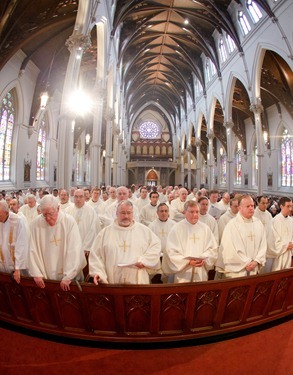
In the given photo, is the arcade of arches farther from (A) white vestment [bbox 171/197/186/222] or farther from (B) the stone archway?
(B) the stone archway

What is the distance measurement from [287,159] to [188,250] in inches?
761

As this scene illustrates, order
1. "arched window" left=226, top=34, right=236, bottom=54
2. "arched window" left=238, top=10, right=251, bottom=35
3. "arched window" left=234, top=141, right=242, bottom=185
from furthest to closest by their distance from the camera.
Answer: "arched window" left=234, top=141, right=242, bottom=185 < "arched window" left=226, top=34, right=236, bottom=54 < "arched window" left=238, top=10, right=251, bottom=35

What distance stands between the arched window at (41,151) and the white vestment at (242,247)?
17.4 metres

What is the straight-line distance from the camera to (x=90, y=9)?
913 centimetres

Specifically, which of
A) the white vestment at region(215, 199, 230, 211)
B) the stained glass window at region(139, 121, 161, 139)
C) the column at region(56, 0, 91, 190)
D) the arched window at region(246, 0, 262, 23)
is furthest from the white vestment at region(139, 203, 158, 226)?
the stained glass window at region(139, 121, 161, 139)

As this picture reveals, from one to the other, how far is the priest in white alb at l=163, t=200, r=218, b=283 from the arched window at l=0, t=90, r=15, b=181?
527 inches

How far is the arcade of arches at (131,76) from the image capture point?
11.6 meters

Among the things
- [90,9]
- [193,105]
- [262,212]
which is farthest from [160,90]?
[262,212]

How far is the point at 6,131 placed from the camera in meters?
14.6

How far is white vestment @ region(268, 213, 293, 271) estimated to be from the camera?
4352 millimetres

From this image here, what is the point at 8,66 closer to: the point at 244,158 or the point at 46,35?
the point at 46,35

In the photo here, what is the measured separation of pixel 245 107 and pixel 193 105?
9.42 meters

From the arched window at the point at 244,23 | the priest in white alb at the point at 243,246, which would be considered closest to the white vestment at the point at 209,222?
the priest in white alb at the point at 243,246

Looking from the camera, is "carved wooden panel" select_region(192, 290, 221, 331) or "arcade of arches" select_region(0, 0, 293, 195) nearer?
"carved wooden panel" select_region(192, 290, 221, 331)
